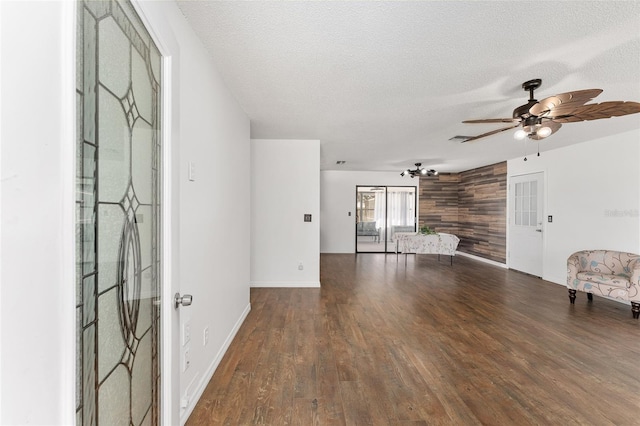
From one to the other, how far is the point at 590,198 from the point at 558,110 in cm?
351

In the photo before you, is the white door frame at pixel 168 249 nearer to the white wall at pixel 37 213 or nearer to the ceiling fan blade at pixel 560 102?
the white wall at pixel 37 213

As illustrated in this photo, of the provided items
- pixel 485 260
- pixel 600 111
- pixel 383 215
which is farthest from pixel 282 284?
pixel 485 260

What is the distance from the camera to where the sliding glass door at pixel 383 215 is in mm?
8742

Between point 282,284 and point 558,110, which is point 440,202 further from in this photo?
point 558,110

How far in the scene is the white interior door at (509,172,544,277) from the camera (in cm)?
573

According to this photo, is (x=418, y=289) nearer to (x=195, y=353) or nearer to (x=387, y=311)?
(x=387, y=311)

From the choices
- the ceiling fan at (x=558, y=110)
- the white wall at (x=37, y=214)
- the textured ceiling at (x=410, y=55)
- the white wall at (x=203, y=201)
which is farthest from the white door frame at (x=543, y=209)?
the white wall at (x=37, y=214)

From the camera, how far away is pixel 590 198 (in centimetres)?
471

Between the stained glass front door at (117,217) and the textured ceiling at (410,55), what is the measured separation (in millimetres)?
1078

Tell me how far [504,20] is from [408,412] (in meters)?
2.48

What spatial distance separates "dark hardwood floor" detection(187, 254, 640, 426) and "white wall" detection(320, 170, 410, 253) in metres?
4.02

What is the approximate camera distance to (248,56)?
2.19 meters

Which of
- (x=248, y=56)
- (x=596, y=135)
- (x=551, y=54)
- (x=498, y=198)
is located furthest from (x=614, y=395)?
(x=498, y=198)

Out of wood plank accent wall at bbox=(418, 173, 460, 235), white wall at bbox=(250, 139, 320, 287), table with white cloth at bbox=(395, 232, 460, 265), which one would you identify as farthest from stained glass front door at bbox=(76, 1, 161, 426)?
wood plank accent wall at bbox=(418, 173, 460, 235)
